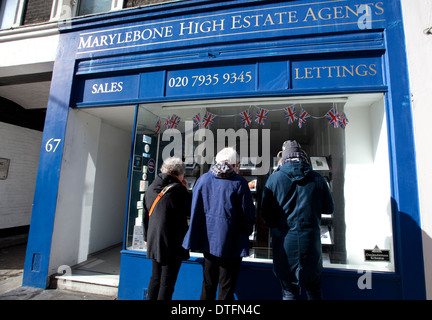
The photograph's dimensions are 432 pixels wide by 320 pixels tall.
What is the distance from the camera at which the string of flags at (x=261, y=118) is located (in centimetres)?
310

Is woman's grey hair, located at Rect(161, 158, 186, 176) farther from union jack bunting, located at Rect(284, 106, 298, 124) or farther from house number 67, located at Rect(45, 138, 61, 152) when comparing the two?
house number 67, located at Rect(45, 138, 61, 152)

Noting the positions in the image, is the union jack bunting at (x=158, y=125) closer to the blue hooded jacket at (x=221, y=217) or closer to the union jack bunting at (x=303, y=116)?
the blue hooded jacket at (x=221, y=217)

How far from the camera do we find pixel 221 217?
2.01m

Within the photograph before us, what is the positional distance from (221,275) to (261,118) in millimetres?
2241

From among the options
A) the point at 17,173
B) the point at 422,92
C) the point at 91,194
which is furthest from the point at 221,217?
the point at 17,173

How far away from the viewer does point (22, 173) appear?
5.68m

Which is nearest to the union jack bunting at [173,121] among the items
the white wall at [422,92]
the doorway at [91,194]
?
the doorway at [91,194]

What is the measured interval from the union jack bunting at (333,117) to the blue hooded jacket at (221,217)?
188 centimetres

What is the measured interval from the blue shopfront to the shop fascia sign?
0.02 metres

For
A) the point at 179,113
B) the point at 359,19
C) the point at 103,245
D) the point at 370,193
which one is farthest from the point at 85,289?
the point at 359,19

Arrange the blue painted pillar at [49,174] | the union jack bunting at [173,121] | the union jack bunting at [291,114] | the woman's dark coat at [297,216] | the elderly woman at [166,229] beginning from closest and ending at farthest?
the woman's dark coat at [297,216]
the elderly woman at [166,229]
the union jack bunting at [291,114]
the blue painted pillar at [49,174]
the union jack bunting at [173,121]

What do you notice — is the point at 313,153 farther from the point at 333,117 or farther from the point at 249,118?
the point at 249,118

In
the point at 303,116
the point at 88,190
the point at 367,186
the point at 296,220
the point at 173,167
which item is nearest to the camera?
the point at 296,220

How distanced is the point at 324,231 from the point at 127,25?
174 inches
